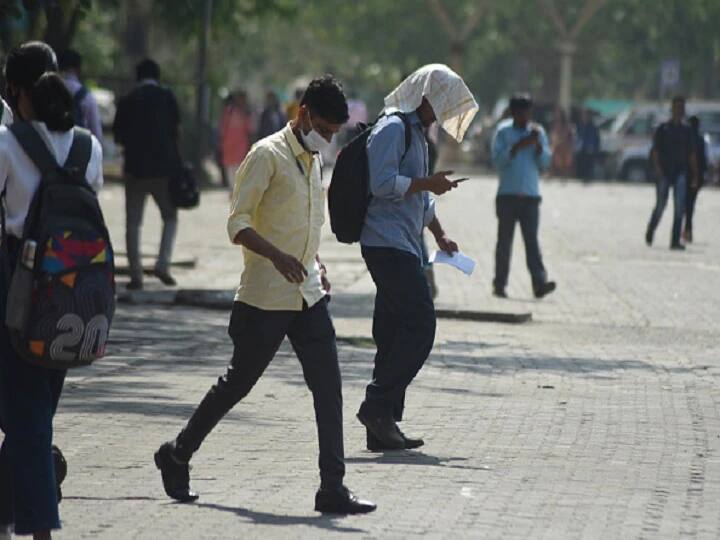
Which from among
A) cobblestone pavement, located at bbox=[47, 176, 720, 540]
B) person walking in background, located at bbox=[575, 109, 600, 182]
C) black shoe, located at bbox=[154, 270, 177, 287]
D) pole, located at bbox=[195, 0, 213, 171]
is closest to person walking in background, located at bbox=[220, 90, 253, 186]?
pole, located at bbox=[195, 0, 213, 171]

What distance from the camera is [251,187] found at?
7.32 m

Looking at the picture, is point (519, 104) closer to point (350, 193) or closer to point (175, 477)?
point (350, 193)

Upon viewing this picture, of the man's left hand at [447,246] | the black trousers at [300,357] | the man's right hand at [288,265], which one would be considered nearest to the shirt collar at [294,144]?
the man's right hand at [288,265]

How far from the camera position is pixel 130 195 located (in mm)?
16750

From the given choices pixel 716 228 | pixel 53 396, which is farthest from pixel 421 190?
pixel 716 228

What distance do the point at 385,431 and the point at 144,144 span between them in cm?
819

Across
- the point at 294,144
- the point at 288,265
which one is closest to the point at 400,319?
the point at 294,144

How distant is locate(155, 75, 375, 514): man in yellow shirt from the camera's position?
732 centimetres

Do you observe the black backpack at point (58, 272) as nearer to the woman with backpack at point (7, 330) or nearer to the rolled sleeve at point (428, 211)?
the woman with backpack at point (7, 330)

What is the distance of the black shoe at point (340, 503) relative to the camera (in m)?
7.18

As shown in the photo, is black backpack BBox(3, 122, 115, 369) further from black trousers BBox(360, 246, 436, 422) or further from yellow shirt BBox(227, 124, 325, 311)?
black trousers BBox(360, 246, 436, 422)

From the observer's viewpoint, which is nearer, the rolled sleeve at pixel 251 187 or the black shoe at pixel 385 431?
the rolled sleeve at pixel 251 187

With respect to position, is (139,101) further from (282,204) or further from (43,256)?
(43,256)

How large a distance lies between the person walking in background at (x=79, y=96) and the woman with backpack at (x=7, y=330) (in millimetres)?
8736
